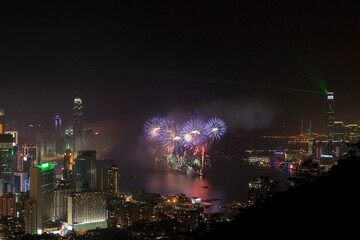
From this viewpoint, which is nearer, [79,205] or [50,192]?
[79,205]

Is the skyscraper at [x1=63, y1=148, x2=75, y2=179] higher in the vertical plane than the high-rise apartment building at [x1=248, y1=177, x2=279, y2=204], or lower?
lower

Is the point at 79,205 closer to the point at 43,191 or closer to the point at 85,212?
the point at 85,212

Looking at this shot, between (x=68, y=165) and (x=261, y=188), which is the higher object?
(x=261, y=188)

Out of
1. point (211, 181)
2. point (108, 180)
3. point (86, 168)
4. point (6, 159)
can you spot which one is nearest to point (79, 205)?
point (108, 180)

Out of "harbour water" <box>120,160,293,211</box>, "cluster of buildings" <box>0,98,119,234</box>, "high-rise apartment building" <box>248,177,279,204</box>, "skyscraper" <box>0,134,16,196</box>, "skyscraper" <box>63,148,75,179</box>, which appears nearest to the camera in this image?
"high-rise apartment building" <box>248,177,279,204</box>

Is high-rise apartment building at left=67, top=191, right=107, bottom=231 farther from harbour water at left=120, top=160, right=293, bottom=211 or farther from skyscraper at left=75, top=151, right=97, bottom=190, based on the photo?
harbour water at left=120, top=160, right=293, bottom=211

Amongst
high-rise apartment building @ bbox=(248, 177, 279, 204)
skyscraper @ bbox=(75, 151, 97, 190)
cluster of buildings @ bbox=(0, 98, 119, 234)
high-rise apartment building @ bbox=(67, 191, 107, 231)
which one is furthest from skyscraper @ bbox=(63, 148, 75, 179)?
high-rise apartment building @ bbox=(248, 177, 279, 204)

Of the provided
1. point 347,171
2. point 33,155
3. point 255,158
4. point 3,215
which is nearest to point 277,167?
point 255,158

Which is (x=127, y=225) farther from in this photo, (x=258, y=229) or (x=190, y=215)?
(x=258, y=229)
